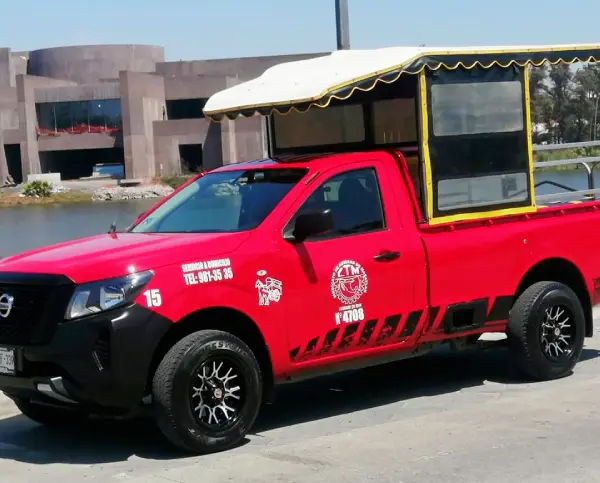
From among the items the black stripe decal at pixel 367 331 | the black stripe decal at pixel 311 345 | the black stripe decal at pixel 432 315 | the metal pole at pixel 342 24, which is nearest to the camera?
the black stripe decal at pixel 311 345

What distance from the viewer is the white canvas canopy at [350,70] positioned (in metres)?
7.51

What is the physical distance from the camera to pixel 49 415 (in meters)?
7.56

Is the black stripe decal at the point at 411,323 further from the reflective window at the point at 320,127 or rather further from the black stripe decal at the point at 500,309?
the reflective window at the point at 320,127

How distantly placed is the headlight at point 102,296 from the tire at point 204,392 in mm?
466

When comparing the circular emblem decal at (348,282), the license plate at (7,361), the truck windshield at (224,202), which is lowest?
the license plate at (7,361)

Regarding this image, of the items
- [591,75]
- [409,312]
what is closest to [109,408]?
[409,312]

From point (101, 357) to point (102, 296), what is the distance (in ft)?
1.18

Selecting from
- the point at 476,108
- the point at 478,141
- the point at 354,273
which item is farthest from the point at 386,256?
the point at 476,108

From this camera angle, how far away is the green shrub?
74.0 meters

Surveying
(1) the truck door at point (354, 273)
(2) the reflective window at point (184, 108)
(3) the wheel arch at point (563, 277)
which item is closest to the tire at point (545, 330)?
(3) the wheel arch at point (563, 277)

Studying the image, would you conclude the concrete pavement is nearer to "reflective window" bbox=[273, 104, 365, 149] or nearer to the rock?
"reflective window" bbox=[273, 104, 365, 149]

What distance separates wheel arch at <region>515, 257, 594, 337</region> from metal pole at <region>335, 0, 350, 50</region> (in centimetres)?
428

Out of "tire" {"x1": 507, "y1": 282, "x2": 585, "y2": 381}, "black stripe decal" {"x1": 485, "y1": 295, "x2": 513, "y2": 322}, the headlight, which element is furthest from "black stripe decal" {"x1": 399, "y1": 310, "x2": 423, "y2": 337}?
the headlight

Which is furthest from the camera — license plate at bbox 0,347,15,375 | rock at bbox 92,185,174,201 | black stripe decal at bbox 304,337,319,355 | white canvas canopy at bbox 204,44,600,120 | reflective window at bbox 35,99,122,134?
reflective window at bbox 35,99,122,134
